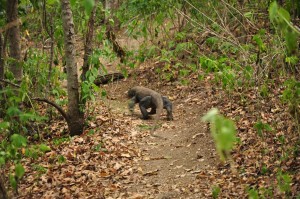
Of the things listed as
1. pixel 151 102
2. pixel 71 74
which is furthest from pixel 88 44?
pixel 151 102

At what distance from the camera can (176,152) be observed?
7.63 meters

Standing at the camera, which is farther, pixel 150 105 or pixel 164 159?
pixel 150 105

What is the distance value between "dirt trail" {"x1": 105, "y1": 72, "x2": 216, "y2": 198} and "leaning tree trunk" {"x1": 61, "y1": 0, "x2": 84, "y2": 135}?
3.85 feet

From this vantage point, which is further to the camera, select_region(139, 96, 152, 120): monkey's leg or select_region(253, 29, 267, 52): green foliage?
select_region(139, 96, 152, 120): monkey's leg

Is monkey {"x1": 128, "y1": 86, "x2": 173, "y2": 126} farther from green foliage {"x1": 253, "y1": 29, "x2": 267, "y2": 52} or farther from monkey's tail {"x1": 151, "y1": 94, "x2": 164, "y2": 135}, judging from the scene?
green foliage {"x1": 253, "y1": 29, "x2": 267, "y2": 52}

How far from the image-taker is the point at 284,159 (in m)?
5.87

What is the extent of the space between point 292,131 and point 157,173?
2.10 metres

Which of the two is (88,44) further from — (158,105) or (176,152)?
(176,152)

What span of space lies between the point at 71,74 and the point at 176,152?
2.35m

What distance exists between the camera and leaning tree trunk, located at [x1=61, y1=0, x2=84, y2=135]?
770 cm

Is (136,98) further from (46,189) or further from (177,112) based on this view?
(46,189)

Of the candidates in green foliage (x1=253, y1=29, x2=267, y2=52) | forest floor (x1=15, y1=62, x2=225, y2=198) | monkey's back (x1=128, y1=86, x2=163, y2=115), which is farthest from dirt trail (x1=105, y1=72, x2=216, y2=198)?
green foliage (x1=253, y1=29, x2=267, y2=52)

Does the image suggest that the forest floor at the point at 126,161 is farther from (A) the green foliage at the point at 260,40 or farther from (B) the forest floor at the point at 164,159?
(A) the green foliage at the point at 260,40

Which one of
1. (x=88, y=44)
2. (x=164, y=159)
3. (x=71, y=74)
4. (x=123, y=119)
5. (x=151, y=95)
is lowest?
Result: (x=164, y=159)
